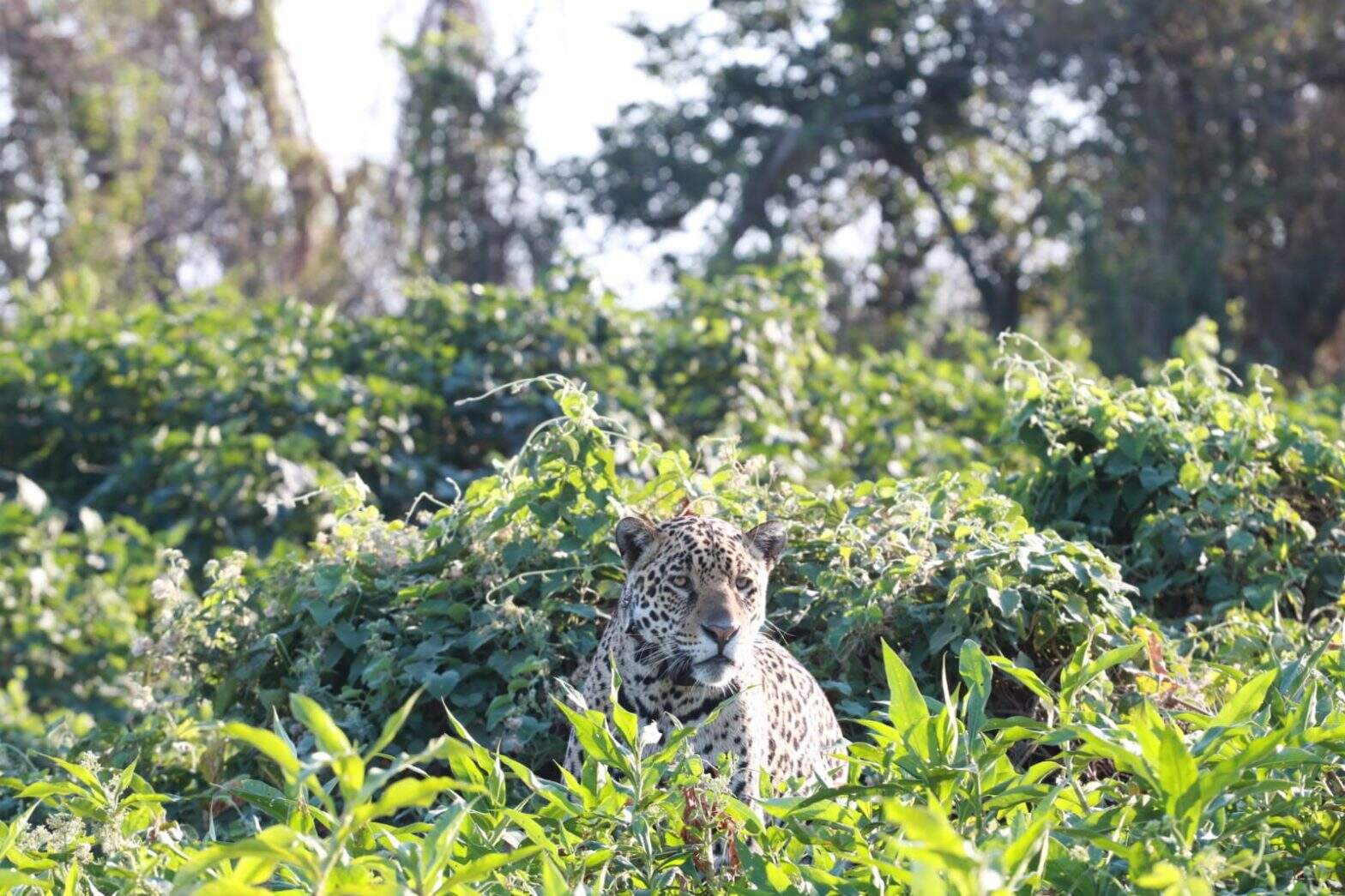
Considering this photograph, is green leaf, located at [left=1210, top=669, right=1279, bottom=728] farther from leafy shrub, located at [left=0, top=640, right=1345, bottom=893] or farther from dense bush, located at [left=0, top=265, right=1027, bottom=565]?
dense bush, located at [left=0, top=265, right=1027, bottom=565]

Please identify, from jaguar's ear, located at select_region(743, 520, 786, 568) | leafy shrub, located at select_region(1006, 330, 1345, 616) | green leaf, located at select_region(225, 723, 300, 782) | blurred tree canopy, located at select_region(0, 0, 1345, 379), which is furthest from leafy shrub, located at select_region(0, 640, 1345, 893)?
blurred tree canopy, located at select_region(0, 0, 1345, 379)

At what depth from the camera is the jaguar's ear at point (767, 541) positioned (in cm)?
462

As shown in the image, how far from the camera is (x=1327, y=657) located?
4.50 metres

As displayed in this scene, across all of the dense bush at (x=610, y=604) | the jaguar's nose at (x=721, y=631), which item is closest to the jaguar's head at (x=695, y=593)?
the jaguar's nose at (x=721, y=631)

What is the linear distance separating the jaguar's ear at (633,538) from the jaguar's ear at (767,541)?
25 cm

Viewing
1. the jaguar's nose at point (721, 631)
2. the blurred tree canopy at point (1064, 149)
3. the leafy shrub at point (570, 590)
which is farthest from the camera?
the blurred tree canopy at point (1064, 149)

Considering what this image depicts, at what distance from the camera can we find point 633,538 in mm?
4598

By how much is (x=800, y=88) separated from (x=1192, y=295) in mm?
4409

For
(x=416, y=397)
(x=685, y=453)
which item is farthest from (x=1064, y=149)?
(x=685, y=453)

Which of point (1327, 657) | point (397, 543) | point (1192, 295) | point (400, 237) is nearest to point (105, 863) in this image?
point (397, 543)

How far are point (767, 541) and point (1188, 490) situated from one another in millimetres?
2188

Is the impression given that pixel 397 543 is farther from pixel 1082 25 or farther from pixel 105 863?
pixel 1082 25

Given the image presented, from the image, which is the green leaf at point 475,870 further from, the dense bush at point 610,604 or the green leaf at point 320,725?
the green leaf at point 320,725

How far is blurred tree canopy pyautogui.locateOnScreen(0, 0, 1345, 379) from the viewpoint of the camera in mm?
16375
